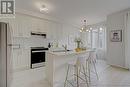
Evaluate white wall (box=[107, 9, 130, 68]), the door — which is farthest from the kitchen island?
white wall (box=[107, 9, 130, 68])

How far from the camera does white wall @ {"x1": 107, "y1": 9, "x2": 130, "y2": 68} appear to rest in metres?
5.03

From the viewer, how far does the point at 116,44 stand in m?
5.31

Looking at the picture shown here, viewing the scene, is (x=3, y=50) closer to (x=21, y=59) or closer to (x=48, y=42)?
(x=21, y=59)

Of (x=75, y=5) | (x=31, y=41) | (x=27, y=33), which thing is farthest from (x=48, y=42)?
(x=75, y=5)

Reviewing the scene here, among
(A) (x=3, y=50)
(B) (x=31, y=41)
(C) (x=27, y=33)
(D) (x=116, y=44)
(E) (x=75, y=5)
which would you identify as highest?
(E) (x=75, y=5)

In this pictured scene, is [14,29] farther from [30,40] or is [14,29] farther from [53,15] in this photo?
[53,15]

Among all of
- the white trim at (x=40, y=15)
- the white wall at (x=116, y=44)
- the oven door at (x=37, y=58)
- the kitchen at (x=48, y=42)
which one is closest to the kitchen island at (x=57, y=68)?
the kitchen at (x=48, y=42)

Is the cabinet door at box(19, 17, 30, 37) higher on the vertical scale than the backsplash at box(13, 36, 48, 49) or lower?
higher

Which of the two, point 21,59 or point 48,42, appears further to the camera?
point 48,42

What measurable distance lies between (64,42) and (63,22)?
1170 millimetres

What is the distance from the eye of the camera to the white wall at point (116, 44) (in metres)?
5.03

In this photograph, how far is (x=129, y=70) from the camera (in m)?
4.73

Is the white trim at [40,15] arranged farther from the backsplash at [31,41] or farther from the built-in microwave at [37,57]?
the built-in microwave at [37,57]

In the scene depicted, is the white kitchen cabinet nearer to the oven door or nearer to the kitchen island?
the oven door
